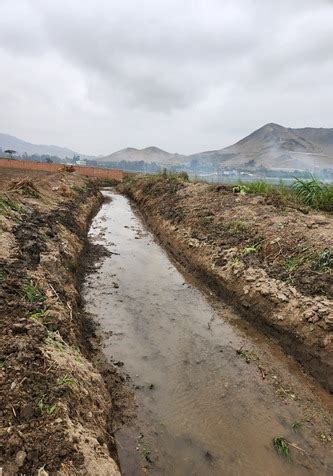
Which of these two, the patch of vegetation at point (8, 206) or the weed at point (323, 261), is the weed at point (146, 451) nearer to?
the weed at point (323, 261)

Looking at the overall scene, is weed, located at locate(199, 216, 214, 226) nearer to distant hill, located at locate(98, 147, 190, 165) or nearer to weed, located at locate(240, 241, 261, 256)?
weed, located at locate(240, 241, 261, 256)

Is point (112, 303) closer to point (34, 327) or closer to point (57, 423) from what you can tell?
point (34, 327)

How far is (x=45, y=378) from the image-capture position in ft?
11.1

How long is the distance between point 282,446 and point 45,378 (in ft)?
9.14

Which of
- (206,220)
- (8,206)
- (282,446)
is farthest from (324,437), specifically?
(8,206)

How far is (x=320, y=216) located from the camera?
8898 mm

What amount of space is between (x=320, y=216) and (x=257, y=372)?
535cm

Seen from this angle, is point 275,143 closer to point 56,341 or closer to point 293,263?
point 293,263

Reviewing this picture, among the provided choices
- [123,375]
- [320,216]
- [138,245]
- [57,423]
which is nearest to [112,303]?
[123,375]

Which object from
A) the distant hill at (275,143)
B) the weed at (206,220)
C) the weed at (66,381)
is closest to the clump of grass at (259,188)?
the weed at (206,220)

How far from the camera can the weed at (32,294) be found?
480 cm

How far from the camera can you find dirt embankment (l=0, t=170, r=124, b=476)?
2703 millimetres

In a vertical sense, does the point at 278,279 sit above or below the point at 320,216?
below

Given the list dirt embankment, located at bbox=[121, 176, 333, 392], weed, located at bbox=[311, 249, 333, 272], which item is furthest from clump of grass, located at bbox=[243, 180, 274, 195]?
weed, located at bbox=[311, 249, 333, 272]
